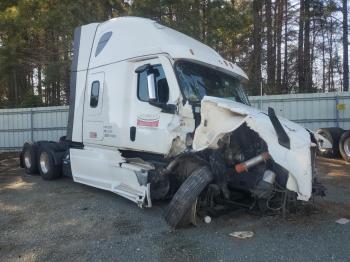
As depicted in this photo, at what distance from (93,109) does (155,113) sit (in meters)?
2.10

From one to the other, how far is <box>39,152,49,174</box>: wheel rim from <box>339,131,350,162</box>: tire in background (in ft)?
28.4

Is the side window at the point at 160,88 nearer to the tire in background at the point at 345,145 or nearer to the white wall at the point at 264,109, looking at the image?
the tire in background at the point at 345,145

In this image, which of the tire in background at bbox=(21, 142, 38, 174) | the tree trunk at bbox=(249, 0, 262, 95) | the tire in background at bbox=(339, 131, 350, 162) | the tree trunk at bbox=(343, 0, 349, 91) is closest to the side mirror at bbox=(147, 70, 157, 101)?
the tire in background at bbox=(21, 142, 38, 174)

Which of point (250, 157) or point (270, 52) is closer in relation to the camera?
point (250, 157)

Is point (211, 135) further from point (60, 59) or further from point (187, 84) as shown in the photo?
point (60, 59)

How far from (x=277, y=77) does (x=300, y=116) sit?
33.0 feet

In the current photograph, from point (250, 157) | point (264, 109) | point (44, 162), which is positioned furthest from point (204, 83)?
point (264, 109)

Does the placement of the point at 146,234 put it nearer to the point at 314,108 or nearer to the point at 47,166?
the point at 47,166

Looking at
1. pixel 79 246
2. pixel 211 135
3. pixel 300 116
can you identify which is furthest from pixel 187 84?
pixel 300 116

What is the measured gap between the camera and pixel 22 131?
18.6 meters

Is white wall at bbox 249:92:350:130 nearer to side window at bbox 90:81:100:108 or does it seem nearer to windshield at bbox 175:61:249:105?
windshield at bbox 175:61:249:105

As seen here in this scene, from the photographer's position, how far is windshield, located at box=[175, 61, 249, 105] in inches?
265

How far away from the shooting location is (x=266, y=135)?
542 cm

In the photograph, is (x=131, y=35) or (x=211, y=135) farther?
(x=131, y=35)
